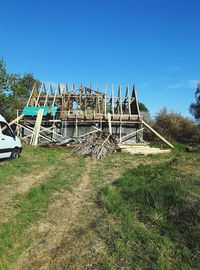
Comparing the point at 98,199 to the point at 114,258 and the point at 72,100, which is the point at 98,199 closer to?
the point at 114,258

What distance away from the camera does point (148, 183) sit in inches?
305

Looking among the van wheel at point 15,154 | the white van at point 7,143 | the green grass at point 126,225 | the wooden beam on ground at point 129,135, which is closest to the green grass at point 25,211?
the green grass at point 126,225

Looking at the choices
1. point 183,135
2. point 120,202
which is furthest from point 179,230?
point 183,135

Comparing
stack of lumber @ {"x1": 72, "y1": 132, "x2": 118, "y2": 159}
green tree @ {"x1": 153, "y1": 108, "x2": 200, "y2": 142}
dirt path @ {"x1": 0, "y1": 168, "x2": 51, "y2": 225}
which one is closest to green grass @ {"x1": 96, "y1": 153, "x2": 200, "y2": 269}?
dirt path @ {"x1": 0, "y1": 168, "x2": 51, "y2": 225}

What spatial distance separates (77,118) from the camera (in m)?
21.7

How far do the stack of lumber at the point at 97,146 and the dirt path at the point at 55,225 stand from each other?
7892 millimetres

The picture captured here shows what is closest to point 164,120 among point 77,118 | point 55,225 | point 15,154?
point 77,118

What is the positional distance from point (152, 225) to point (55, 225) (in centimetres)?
188

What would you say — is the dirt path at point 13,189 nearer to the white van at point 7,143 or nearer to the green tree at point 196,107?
the white van at point 7,143

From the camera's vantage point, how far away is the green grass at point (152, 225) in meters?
3.83

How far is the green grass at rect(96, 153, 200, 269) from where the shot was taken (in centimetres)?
383

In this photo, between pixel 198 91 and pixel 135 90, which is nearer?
pixel 135 90

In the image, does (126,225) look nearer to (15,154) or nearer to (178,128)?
(15,154)

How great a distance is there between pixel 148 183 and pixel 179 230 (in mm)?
3101
